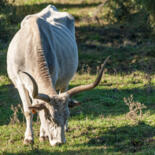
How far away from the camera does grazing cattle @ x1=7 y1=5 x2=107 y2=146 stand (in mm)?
6262

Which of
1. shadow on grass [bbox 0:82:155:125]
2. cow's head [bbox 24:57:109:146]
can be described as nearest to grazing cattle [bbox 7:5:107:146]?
cow's head [bbox 24:57:109:146]

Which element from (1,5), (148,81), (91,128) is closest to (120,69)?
(148,81)

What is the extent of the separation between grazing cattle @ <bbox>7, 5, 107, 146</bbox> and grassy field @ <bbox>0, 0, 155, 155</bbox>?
411 millimetres

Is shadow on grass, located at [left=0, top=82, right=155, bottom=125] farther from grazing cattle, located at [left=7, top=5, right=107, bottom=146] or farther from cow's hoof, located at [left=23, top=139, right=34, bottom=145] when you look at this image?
cow's hoof, located at [left=23, top=139, right=34, bottom=145]

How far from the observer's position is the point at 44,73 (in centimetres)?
671

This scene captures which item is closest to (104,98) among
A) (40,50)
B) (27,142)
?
(27,142)

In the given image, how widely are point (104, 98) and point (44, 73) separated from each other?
3668 millimetres

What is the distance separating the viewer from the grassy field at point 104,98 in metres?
6.94

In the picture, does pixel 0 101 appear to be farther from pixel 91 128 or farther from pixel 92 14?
pixel 92 14

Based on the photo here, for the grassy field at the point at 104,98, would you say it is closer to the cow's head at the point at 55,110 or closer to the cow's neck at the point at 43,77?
the cow's head at the point at 55,110

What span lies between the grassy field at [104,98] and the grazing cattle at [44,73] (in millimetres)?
411

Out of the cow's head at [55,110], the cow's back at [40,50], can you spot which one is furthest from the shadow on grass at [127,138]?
the cow's back at [40,50]

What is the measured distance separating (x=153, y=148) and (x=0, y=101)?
4.79 meters

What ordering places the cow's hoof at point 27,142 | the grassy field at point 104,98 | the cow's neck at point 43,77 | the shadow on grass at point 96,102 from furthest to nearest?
the shadow on grass at point 96,102 < the cow's hoof at point 27,142 < the grassy field at point 104,98 < the cow's neck at point 43,77
